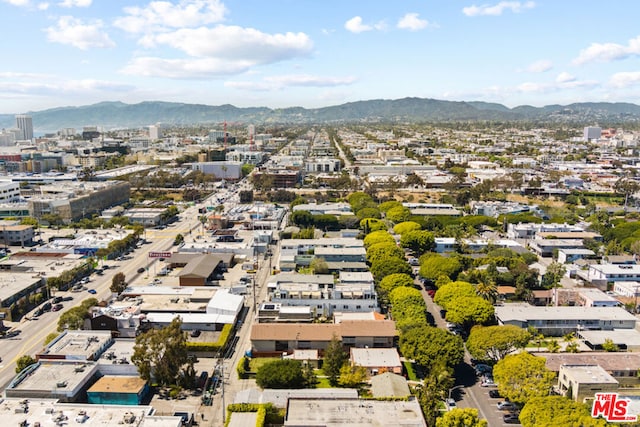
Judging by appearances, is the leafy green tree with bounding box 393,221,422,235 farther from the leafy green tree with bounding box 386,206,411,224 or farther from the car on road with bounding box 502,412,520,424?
the car on road with bounding box 502,412,520,424

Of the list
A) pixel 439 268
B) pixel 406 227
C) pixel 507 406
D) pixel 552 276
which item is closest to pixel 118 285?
pixel 439 268

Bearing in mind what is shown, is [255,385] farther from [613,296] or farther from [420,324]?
[613,296]

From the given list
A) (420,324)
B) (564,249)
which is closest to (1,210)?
(420,324)

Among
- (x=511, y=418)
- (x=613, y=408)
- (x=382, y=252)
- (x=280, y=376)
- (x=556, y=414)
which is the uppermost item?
(x=613, y=408)

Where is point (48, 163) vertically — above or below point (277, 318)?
above

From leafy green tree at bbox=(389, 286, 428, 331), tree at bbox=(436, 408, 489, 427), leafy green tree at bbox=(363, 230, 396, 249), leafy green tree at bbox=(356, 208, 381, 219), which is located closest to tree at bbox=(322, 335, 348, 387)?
leafy green tree at bbox=(389, 286, 428, 331)

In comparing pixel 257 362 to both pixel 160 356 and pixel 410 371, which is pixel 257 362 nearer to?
pixel 160 356

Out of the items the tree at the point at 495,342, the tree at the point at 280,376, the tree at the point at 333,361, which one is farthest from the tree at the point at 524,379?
the tree at the point at 280,376
